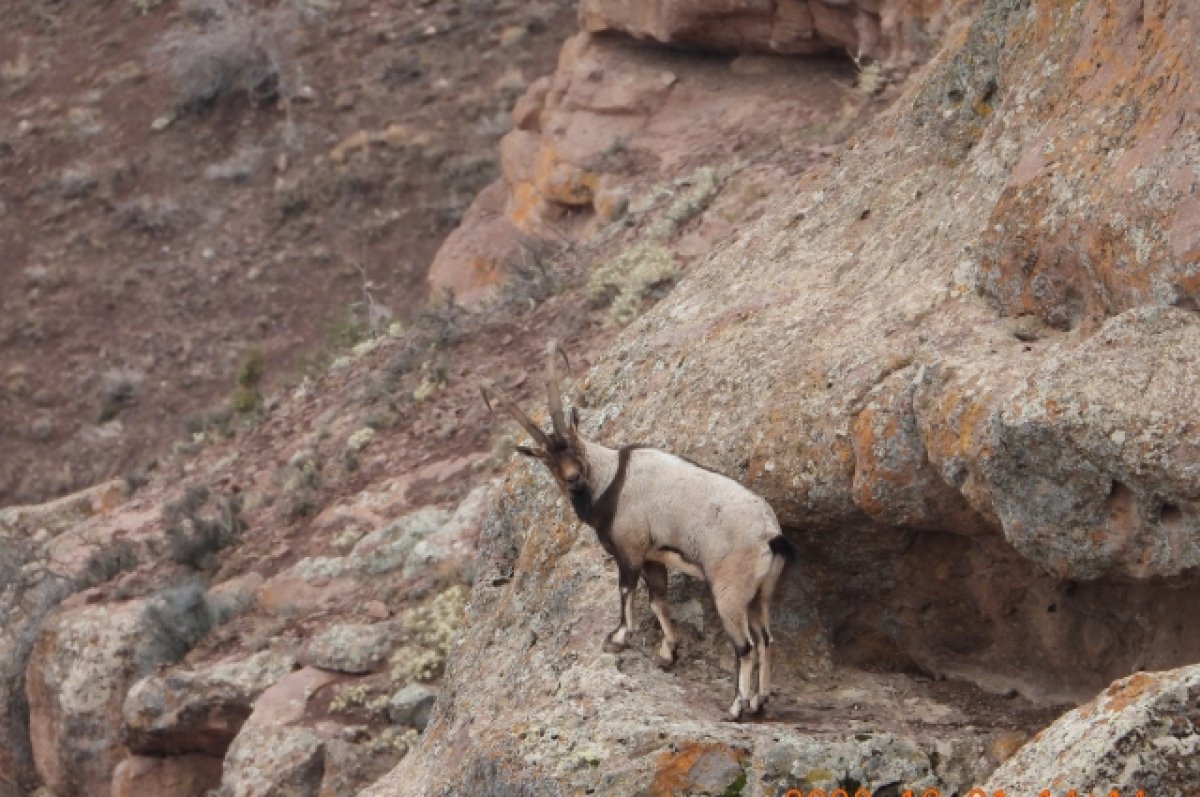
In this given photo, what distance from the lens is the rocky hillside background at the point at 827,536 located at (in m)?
6.42

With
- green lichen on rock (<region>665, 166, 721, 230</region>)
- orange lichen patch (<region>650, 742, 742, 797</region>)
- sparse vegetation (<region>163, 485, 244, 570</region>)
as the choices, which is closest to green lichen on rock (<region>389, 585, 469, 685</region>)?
sparse vegetation (<region>163, 485, 244, 570</region>)

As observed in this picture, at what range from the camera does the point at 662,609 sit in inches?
301

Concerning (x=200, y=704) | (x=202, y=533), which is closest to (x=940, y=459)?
(x=200, y=704)

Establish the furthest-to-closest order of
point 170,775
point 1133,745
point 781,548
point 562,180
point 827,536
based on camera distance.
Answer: point 562,180 < point 170,775 < point 827,536 < point 781,548 < point 1133,745

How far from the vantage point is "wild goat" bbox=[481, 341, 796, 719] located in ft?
23.3

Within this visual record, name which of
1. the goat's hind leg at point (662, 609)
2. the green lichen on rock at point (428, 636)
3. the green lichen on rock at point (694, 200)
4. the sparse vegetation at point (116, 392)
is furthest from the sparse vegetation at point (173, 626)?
the sparse vegetation at point (116, 392)

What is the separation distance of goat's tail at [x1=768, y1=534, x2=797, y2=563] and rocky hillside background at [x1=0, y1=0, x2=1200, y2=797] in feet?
1.54

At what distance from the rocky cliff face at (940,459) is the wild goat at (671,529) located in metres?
0.26

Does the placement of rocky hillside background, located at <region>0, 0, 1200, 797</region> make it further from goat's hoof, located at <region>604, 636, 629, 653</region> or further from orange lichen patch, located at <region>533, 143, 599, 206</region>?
orange lichen patch, located at <region>533, 143, 599, 206</region>

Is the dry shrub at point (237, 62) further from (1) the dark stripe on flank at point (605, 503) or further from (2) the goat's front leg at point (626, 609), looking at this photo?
(2) the goat's front leg at point (626, 609)

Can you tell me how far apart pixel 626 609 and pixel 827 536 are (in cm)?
102

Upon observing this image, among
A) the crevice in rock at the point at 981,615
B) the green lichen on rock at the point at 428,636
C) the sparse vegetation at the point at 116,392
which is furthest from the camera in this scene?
the sparse vegetation at the point at 116,392

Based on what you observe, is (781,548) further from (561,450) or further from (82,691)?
(82,691)

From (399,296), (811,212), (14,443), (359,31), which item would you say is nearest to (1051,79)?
(811,212)
